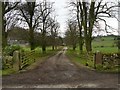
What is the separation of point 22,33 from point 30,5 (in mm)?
5653

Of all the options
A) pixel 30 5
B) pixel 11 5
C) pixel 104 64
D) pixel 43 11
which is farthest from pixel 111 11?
pixel 43 11

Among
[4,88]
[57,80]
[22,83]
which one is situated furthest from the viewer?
[57,80]

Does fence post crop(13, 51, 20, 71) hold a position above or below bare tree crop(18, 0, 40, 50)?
below

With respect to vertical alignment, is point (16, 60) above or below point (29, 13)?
below

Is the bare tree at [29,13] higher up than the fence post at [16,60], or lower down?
higher up

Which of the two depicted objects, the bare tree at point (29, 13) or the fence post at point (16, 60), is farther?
the bare tree at point (29, 13)

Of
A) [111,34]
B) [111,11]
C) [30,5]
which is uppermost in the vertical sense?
[30,5]

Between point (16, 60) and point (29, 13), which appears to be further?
point (29, 13)

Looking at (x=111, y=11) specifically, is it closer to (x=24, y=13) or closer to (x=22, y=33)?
(x=24, y=13)

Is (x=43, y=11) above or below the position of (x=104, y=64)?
above

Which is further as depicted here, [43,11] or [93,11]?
[43,11]

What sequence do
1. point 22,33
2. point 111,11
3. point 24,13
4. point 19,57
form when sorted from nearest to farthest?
point 19,57, point 111,11, point 24,13, point 22,33

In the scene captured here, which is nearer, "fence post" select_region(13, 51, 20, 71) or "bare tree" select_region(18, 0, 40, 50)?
"fence post" select_region(13, 51, 20, 71)

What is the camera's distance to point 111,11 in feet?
80.3
